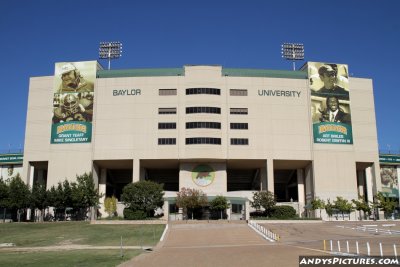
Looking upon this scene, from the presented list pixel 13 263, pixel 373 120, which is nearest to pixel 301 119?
pixel 373 120

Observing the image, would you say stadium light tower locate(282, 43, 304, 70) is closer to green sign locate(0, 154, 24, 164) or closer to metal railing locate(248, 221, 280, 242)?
metal railing locate(248, 221, 280, 242)

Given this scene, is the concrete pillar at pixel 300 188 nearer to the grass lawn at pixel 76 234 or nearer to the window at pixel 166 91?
the window at pixel 166 91

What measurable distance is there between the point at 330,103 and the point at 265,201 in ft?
83.7

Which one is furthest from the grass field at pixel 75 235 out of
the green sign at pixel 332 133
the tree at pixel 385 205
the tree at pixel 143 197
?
the tree at pixel 385 205

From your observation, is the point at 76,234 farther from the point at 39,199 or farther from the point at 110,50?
the point at 110,50

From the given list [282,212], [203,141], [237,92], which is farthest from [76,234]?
[237,92]

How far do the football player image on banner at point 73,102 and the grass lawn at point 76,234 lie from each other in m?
22.5

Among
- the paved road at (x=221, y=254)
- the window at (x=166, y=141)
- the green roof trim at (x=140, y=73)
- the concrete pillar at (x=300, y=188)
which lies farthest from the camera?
the concrete pillar at (x=300, y=188)

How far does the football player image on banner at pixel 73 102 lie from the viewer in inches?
3369

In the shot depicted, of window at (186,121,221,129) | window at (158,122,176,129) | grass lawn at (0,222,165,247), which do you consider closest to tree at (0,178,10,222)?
grass lawn at (0,222,165,247)

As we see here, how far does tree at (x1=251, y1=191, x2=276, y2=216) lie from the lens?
76.4 m

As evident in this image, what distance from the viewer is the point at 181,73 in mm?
88375

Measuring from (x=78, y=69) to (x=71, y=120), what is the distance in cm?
1052

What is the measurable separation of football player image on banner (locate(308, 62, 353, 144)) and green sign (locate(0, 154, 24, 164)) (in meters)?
65.1
